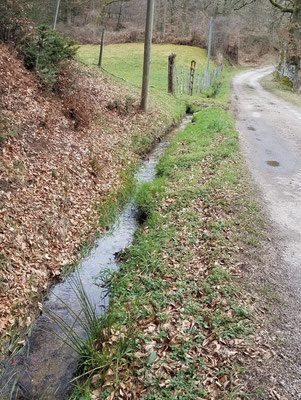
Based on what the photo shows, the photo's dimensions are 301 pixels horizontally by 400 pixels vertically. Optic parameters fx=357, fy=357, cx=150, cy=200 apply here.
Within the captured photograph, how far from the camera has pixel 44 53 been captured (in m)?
12.2

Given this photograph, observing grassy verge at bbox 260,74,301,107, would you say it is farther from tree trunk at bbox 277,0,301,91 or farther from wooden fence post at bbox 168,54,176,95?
wooden fence post at bbox 168,54,176,95

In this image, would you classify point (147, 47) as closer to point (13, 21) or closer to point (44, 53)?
point (44, 53)

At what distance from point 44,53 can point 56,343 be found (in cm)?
1013

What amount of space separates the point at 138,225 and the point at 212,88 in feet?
81.9

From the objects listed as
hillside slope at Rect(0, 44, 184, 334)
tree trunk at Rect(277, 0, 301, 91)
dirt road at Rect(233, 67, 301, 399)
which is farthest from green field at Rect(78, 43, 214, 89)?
hillside slope at Rect(0, 44, 184, 334)

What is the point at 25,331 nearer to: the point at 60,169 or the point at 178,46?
the point at 60,169

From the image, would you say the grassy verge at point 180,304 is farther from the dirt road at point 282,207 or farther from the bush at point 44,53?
the bush at point 44,53

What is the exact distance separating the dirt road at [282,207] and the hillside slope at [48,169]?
152 inches

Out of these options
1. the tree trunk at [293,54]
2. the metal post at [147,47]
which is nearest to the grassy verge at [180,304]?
the metal post at [147,47]

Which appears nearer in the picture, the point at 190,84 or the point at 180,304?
the point at 180,304

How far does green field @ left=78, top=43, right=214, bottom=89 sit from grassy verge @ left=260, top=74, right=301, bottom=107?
7.27 metres

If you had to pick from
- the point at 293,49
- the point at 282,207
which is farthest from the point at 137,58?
the point at 282,207

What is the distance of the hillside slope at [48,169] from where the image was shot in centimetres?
633

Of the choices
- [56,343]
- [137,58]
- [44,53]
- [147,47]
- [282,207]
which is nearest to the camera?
[56,343]
